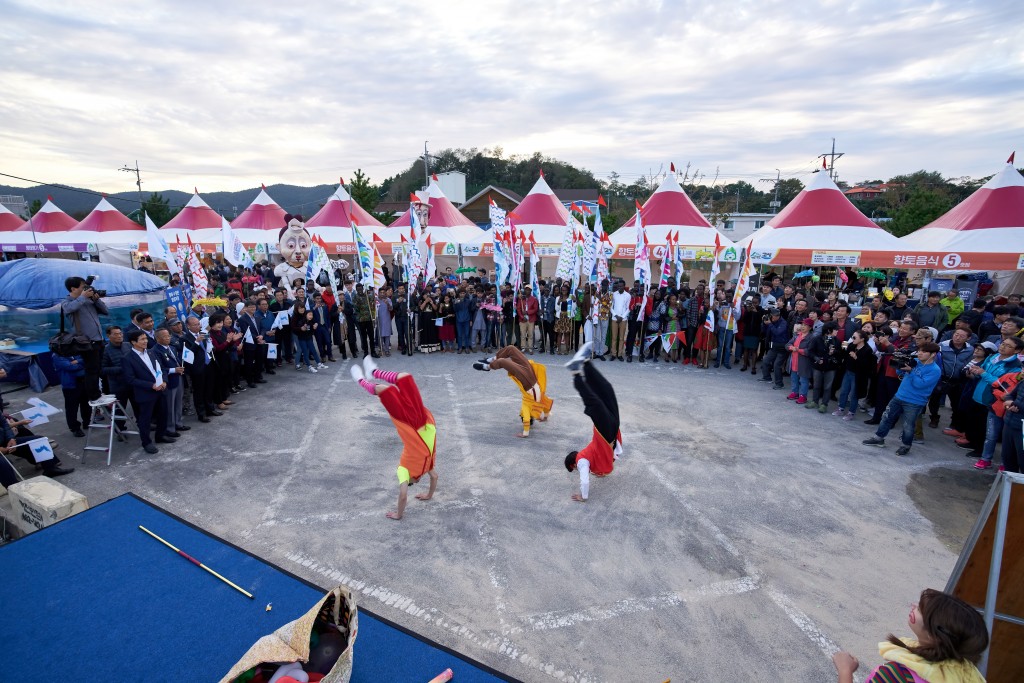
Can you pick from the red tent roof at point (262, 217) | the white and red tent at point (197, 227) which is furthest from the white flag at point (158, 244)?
the white and red tent at point (197, 227)

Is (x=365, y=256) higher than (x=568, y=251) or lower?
lower

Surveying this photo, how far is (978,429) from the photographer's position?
702cm

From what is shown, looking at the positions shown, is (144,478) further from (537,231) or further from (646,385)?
(537,231)

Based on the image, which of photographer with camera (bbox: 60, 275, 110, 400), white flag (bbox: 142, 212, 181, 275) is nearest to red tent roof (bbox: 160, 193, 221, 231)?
white flag (bbox: 142, 212, 181, 275)

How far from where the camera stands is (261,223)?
2206 cm

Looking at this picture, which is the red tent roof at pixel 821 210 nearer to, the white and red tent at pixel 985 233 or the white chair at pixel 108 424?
the white and red tent at pixel 985 233

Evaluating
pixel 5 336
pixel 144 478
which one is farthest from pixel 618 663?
pixel 5 336

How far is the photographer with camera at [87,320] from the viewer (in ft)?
23.9

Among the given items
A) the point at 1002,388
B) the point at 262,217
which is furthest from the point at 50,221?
the point at 1002,388

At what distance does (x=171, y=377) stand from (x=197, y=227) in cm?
1868

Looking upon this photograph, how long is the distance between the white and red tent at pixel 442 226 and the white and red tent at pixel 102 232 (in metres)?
12.5

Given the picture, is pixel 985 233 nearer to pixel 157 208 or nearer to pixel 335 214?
pixel 335 214

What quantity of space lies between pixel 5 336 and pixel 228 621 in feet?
35.1

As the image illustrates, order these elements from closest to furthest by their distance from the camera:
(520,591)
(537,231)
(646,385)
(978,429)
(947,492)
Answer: (520,591)
(947,492)
(978,429)
(646,385)
(537,231)
